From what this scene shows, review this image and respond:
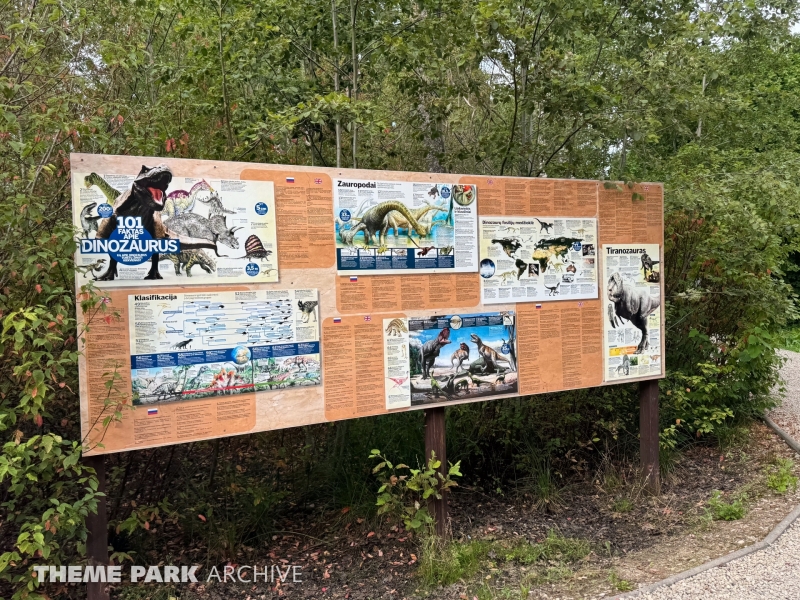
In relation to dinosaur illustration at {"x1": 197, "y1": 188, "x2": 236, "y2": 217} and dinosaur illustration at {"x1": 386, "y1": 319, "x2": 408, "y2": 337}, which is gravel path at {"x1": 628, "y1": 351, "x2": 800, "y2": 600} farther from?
dinosaur illustration at {"x1": 197, "y1": 188, "x2": 236, "y2": 217}

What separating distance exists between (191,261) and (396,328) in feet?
4.43

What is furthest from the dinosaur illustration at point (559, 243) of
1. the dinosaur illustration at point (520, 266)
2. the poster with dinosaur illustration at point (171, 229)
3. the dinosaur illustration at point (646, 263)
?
the poster with dinosaur illustration at point (171, 229)

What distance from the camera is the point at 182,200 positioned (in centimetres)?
340

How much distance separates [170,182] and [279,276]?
0.79 metres

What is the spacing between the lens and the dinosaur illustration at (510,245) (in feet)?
14.5

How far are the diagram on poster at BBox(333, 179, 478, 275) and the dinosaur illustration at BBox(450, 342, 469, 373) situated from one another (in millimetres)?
528

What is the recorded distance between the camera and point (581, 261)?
4.79 meters

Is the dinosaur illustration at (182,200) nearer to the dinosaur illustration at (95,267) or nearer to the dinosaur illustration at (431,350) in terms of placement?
the dinosaur illustration at (95,267)

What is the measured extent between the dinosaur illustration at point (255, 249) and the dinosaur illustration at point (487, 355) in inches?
60.6

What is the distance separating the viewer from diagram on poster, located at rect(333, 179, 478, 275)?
12.7 feet

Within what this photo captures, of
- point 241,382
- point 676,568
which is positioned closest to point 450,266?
point 241,382

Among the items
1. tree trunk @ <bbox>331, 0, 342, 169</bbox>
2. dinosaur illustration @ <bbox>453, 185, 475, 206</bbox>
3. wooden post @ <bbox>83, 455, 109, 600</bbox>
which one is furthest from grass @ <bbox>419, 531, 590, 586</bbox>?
tree trunk @ <bbox>331, 0, 342, 169</bbox>

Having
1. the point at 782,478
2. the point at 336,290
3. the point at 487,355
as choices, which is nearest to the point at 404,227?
the point at 336,290

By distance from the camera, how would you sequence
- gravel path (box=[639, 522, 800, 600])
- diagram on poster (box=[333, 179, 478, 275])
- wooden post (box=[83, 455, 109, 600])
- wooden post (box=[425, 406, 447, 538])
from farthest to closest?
1. wooden post (box=[425, 406, 447, 538])
2. diagram on poster (box=[333, 179, 478, 275])
3. gravel path (box=[639, 522, 800, 600])
4. wooden post (box=[83, 455, 109, 600])
